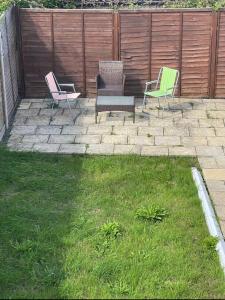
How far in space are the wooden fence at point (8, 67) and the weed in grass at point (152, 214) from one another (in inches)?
165

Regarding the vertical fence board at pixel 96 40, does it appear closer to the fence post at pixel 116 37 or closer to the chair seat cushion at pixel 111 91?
the fence post at pixel 116 37

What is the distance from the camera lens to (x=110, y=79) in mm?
12859

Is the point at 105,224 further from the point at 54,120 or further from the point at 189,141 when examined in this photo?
the point at 54,120

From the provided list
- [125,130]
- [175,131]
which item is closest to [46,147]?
[125,130]

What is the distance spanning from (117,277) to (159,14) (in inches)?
299

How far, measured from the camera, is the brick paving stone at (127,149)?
10.6 m

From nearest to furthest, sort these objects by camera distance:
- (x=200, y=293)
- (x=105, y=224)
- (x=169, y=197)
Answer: (x=200, y=293) → (x=105, y=224) → (x=169, y=197)

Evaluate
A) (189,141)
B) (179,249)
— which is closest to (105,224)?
(179,249)

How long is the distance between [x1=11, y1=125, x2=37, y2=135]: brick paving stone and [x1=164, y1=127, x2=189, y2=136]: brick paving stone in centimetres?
267

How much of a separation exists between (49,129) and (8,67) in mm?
1667

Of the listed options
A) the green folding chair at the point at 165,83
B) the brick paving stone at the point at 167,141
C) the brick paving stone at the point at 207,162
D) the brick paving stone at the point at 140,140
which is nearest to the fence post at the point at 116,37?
the green folding chair at the point at 165,83

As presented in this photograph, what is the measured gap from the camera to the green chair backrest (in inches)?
493

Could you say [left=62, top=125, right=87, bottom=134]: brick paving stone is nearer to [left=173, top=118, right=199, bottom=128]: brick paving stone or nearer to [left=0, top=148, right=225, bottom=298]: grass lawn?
[left=0, top=148, right=225, bottom=298]: grass lawn

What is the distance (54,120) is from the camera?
12148 millimetres
